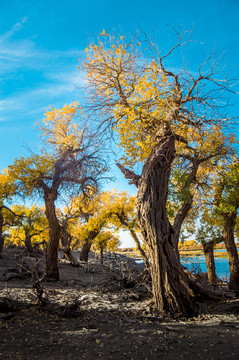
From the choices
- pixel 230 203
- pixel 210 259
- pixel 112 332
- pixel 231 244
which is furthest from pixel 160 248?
pixel 210 259

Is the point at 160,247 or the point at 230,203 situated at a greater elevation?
the point at 230,203

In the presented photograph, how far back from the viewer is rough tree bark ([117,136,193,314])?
527 centimetres

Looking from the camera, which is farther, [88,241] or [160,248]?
[88,241]

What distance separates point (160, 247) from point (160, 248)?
Answer: 0.07ft

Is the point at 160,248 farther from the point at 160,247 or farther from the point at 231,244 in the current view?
the point at 231,244

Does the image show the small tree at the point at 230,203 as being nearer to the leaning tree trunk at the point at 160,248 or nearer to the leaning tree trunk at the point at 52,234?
the leaning tree trunk at the point at 160,248

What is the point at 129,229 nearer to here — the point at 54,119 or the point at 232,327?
the point at 54,119

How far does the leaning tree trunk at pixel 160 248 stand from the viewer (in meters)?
5.27

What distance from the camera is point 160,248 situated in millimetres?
5309

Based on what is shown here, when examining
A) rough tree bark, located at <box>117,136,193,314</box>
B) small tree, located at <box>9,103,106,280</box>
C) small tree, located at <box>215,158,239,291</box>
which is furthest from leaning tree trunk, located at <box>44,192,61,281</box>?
small tree, located at <box>215,158,239,291</box>

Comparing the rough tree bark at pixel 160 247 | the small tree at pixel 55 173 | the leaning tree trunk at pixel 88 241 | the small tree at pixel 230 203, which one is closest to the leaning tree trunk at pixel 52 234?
the small tree at pixel 55 173

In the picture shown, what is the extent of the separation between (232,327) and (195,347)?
127cm

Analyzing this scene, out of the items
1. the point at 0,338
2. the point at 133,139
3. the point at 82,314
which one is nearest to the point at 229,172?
the point at 133,139

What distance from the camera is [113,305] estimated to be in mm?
5949
